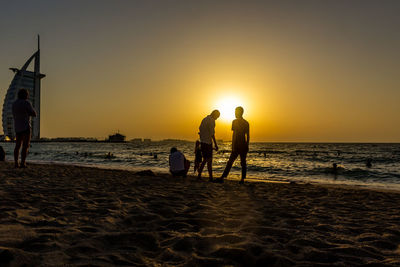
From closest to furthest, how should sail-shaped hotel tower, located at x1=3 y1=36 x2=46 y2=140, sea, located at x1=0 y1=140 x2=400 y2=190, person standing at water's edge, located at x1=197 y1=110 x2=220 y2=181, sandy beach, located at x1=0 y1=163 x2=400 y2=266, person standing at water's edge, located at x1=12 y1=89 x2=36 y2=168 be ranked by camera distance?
sandy beach, located at x1=0 y1=163 x2=400 y2=266 → person standing at water's edge, located at x1=12 y1=89 x2=36 y2=168 → person standing at water's edge, located at x1=197 y1=110 x2=220 y2=181 → sea, located at x1=0 y1=140 x2=400 y2=190 → sail-shaped hotel tower, located at x1=3 y1=36 x2=46 y2=140

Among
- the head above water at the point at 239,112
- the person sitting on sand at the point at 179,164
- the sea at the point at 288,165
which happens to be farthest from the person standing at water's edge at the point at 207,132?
the sea at the point at 288,165

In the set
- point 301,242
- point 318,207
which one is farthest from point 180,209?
point 318,207

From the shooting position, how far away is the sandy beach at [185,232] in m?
2.14

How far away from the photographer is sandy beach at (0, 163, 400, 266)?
2.14 metres

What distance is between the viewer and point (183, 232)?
9.30 ft

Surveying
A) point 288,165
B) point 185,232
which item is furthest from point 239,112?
point 288,165

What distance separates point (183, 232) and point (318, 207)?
2868 mm

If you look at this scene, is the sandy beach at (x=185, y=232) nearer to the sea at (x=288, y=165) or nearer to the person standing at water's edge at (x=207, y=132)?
the person standing at water's edge at (x=207, y=132)

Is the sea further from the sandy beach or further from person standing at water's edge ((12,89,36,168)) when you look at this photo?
the sandy beach

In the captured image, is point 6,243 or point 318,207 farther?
point 318,207

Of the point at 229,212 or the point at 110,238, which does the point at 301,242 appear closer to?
the point at 229,212

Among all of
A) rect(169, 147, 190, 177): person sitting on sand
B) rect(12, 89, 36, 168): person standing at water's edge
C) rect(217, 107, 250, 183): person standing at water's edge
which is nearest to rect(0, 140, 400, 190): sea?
rect(169, 147, 190, 177): person sitting on sand

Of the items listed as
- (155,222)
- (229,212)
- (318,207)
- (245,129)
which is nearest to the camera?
(155,222)

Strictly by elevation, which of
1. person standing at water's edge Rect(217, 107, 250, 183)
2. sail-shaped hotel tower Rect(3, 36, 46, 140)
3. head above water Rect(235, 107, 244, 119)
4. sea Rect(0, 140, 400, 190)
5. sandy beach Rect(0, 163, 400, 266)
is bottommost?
sea Rect(0, 140, 400, 190)
